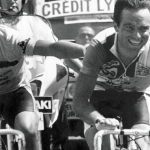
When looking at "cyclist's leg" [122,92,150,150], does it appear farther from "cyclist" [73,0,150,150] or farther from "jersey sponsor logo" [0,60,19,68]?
"jersey sponsor logo" [0,60,19,68]

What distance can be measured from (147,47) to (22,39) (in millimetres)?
1015

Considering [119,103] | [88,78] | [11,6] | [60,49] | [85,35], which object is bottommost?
[119,103]

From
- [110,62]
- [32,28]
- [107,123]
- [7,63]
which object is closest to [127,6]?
[110,62]

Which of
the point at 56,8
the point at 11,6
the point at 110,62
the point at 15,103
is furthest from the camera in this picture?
the point at 56,8

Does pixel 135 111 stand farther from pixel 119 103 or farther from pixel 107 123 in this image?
pixel 107 123

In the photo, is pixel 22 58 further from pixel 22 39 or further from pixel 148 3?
pixel 148 3

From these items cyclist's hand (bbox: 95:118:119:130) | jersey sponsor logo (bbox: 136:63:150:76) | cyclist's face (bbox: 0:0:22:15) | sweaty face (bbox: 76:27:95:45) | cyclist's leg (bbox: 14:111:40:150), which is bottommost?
cyclist's leg (bbox: 14:111:40:150)

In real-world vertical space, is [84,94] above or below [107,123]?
above

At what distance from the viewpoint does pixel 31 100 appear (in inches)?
234

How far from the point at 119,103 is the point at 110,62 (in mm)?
417

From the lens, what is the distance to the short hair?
5355 millimetres

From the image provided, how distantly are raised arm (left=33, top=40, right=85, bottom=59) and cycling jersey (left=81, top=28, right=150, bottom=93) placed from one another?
0.14 meters

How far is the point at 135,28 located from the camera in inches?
208

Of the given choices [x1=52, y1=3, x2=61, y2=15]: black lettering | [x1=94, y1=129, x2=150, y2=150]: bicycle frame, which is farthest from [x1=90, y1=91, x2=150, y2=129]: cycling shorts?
[x1=52, y1=3, x2=61, y2=15]: black lettering
